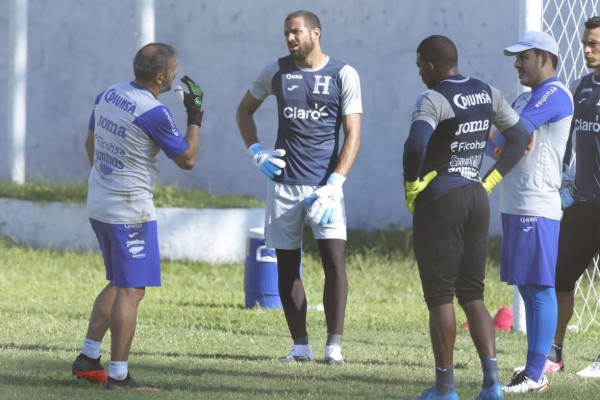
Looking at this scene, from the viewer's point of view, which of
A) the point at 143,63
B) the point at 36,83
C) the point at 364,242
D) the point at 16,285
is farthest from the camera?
the point at 36,83

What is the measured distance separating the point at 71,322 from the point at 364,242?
5.19m

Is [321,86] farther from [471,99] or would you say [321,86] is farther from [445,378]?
[445,378]

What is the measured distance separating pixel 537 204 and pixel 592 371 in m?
1.22

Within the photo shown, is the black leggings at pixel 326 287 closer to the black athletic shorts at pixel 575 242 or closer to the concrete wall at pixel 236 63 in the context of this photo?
the black athletic shorts at pixel 575 242

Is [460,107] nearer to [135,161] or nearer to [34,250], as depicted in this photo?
[135,161]

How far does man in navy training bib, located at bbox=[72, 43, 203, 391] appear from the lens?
6.74 metres

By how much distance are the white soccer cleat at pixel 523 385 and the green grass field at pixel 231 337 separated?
10cm

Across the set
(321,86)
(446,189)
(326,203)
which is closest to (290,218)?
(326,203)

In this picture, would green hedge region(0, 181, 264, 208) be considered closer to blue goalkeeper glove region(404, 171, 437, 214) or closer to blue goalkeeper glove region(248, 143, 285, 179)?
blue goalkeeper glove region(248, 143, 285, 179)

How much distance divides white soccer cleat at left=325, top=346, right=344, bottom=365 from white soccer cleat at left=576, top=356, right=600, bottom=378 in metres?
1.43

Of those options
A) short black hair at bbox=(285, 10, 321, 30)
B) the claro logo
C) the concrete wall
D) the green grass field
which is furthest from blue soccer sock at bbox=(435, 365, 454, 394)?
the concrete wall

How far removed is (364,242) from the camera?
14078mm

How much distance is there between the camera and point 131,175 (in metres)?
6.84

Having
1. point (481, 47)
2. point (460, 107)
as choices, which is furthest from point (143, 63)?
point (481, 47)
